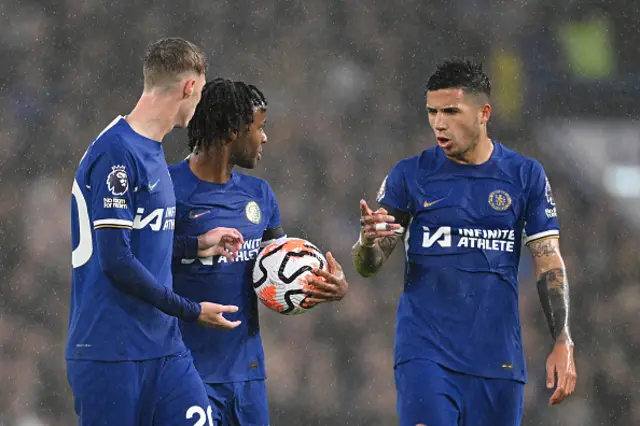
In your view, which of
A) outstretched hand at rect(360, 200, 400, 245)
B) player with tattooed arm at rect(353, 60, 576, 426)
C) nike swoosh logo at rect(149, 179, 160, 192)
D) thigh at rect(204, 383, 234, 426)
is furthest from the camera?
Answer: thigh at rect(204, 383, 234, 426)

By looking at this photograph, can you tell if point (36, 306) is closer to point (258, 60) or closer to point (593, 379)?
point (258, 60)

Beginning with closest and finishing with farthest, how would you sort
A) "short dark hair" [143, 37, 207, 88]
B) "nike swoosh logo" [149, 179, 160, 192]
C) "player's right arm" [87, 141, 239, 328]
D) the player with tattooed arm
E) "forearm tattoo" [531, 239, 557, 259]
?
1. "player's right arm" [87, 141, 239, 328]
2. "nike swoosh logo" [149, 179, 160, 192]
3. "short dark hair" [143, 37, 207, 88]
4. the player with tattooed arm
5. "forearm tattoo" [531, 239, 557, 259]

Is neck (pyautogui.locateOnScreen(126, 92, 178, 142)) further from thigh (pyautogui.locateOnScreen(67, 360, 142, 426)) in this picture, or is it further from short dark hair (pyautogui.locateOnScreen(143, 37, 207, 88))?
thigh (pyautogui.locateOnScreen(67, 360, 142, 426))

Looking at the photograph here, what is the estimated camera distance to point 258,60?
9.45m

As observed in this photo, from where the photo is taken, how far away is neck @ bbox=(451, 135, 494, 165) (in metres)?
4.62

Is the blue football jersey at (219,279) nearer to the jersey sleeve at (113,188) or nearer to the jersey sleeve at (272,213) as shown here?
the jersey sleeve at (272,213)

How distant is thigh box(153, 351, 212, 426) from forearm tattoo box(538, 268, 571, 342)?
150 centimetres

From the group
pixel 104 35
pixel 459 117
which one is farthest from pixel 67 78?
pixel 459 117

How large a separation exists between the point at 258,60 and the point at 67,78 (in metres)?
1.67

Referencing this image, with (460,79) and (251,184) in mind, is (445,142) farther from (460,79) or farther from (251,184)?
(251,184)

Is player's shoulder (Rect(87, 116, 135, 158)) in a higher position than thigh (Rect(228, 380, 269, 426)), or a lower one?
higher

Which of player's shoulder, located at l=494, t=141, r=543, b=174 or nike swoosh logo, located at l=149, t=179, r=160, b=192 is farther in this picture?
player's shoulder, located at l=494, t=141, r=543, b=174

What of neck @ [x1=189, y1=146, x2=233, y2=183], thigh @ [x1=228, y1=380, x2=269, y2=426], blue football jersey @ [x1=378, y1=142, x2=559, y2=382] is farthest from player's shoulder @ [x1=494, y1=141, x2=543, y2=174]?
thigh @ [x1=228, y1=380, x2=269, y2=426]

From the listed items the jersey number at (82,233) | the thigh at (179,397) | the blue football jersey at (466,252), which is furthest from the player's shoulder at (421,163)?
the jersey number at (82,233)
